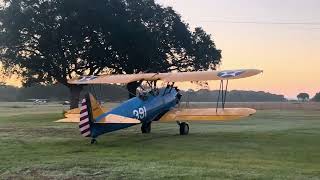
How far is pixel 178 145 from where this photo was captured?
16.5 m

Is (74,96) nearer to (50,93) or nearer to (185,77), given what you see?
(185,77)

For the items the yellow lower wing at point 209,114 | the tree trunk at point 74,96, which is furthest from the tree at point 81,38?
the yellow lower wing at point 209,114

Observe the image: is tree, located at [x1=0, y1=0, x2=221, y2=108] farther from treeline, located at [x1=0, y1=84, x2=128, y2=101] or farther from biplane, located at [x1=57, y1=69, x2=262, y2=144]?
treeline, located at [x1=0, y1=84, x2=128, y2=101]

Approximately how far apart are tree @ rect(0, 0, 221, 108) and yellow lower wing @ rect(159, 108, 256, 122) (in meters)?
15.8

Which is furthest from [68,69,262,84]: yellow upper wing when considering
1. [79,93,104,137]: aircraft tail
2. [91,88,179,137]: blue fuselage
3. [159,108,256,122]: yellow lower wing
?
[79,93,104,137]: aircraft tail

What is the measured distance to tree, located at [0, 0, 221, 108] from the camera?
127 ft

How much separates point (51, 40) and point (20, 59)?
9.41 ft

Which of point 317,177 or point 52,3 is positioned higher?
point 52,3

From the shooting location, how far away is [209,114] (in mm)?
19703

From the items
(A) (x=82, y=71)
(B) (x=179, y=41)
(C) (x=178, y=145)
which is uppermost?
(B) (x=179, y=41)

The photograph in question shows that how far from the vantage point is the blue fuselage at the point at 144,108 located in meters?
16.5

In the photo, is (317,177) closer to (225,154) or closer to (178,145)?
(225,154)

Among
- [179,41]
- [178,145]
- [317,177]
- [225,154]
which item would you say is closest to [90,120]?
[178,145]

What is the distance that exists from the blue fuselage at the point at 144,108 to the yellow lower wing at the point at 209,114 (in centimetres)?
48
